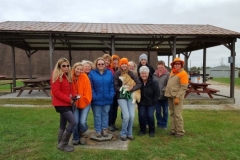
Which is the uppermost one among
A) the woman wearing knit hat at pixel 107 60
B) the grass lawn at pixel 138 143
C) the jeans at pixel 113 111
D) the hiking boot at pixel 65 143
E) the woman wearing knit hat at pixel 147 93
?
the woman wearing knit hat at pixel 107 60

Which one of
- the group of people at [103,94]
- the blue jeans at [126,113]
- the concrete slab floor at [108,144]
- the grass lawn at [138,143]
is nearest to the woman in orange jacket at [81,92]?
the group of people at [103,94]

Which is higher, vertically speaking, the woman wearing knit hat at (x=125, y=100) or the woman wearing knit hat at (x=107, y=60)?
the woman wearing knit hat at (x=107, y=60)

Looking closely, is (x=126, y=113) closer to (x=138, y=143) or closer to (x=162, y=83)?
(x=138, y=143)

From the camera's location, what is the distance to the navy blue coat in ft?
12.2

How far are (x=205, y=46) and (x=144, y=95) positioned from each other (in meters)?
8.31

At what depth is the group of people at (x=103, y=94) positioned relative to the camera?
3324 millimetres

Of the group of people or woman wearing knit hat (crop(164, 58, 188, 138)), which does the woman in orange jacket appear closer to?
the group of people

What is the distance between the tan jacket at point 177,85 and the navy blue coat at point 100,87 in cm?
129

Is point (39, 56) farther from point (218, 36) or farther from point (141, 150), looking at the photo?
point (141, 150)

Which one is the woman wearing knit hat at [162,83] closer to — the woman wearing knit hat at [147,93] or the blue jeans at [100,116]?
the woman wearing knit hat at [147,93]

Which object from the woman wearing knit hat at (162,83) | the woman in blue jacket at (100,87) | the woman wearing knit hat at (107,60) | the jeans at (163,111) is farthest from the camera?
the jeans at (163,111)

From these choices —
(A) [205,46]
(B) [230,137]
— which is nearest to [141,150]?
(B) [230,137]

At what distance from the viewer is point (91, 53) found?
76.2 ft

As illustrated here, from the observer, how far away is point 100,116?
154 inches
